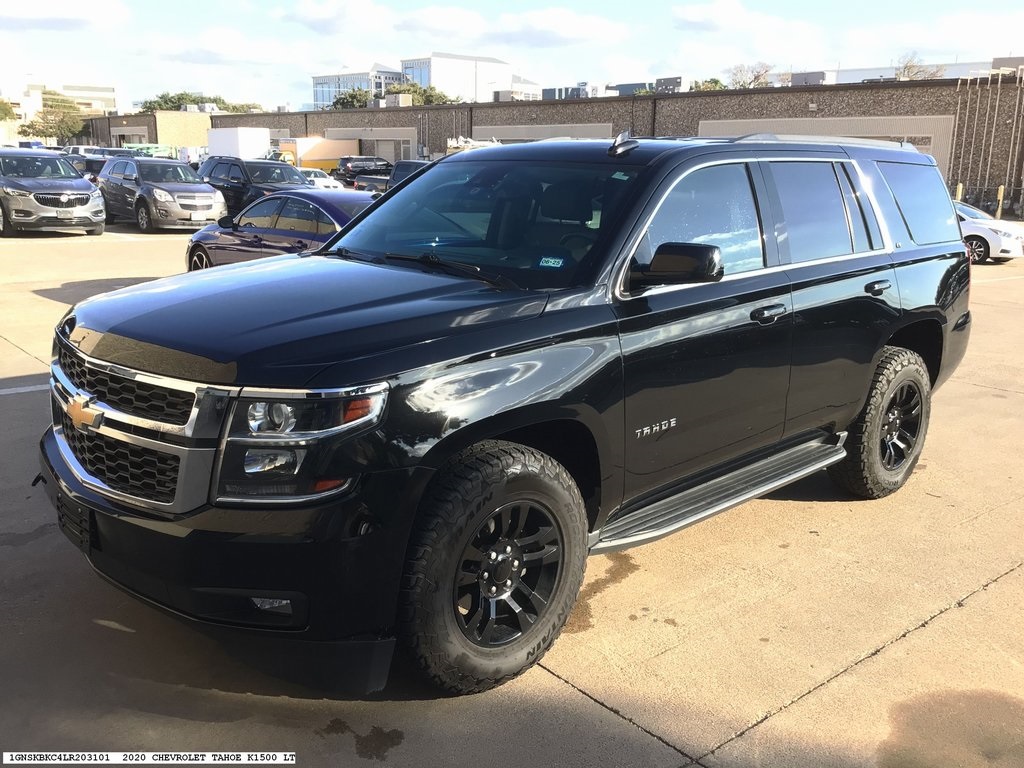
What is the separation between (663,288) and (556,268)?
45cm

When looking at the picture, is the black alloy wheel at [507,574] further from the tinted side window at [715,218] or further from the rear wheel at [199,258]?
the rear wheel at [199,258]

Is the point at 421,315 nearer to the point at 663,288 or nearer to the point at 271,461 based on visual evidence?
the point at 271,461

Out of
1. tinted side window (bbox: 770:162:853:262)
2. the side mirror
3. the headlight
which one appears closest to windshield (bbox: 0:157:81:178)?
tinted side window (bbox: 770:162:853:262)

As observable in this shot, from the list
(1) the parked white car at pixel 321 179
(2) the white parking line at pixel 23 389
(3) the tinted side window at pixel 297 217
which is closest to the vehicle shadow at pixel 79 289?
(3) the tinted side window at pixel 297 217

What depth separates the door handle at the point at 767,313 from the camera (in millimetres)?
4055

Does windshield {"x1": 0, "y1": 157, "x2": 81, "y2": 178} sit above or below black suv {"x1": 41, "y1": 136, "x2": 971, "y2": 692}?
above

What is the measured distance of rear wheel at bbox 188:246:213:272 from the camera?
1075 centimetres

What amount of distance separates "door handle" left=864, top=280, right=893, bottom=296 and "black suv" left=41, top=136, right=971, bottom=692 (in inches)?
0.9

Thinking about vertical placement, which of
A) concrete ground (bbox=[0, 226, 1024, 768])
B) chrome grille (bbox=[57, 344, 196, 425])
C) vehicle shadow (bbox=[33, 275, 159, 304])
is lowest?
concrete ground (bbox=[0, 226, 1024, 768])

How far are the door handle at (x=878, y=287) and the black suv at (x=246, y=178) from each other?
62.1ft

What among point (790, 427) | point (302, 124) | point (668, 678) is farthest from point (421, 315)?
point (302, 124)

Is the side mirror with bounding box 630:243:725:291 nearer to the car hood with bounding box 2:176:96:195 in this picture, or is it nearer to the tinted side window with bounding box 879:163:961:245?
the tinted side window with bounding box 879:163:961:245

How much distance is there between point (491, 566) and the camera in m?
3.16

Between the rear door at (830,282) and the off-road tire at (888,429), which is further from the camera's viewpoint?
the off-road tire at (888,429)
